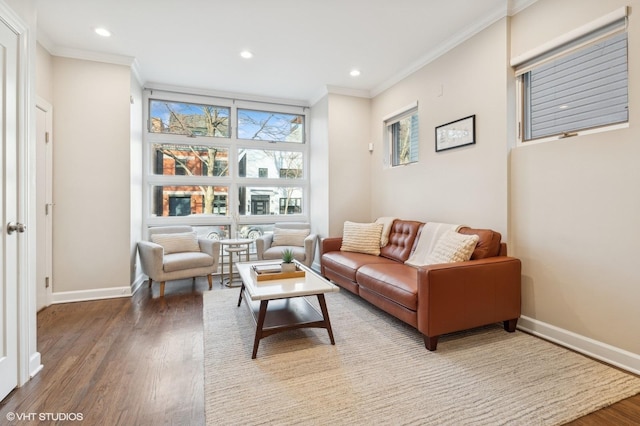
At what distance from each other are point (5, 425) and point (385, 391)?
1920mm

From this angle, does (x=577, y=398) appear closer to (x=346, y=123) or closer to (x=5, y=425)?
(x=5, y=425)

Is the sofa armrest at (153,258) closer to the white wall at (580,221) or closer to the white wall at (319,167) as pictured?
the white wall at (319,167)

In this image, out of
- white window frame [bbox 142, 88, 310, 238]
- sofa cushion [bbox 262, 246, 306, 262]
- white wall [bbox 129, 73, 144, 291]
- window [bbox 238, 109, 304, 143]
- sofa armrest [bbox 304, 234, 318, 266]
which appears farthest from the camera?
window [bbox 238, 109, 304, 143]

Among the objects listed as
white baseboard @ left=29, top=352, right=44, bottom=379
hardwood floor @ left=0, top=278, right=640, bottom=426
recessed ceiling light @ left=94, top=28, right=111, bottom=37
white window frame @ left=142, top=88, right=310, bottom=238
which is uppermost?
recessed ceiling light @ left=94, top=28, right=111, bottom=37

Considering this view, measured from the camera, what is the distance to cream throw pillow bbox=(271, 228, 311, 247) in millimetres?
4551

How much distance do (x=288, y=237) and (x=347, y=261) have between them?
147cm

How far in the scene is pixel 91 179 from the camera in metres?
3.43

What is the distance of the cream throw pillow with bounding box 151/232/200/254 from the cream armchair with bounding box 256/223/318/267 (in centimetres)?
87

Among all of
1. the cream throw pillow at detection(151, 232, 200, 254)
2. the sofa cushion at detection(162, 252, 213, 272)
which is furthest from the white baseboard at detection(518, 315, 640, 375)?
the cream throw pillow at detection(151, 232, 200, 254)

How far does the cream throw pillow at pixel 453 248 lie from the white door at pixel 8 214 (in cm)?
294

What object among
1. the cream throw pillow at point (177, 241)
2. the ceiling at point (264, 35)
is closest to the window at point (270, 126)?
the ceiling at point (264, 35)

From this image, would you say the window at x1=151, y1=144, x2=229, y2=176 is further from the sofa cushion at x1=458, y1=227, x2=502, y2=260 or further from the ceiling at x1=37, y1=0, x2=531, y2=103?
the sofa cushion at x1=458, y1=227, x2=502, y2=260

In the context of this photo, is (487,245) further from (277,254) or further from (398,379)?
(277,254)

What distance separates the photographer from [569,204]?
224cm
